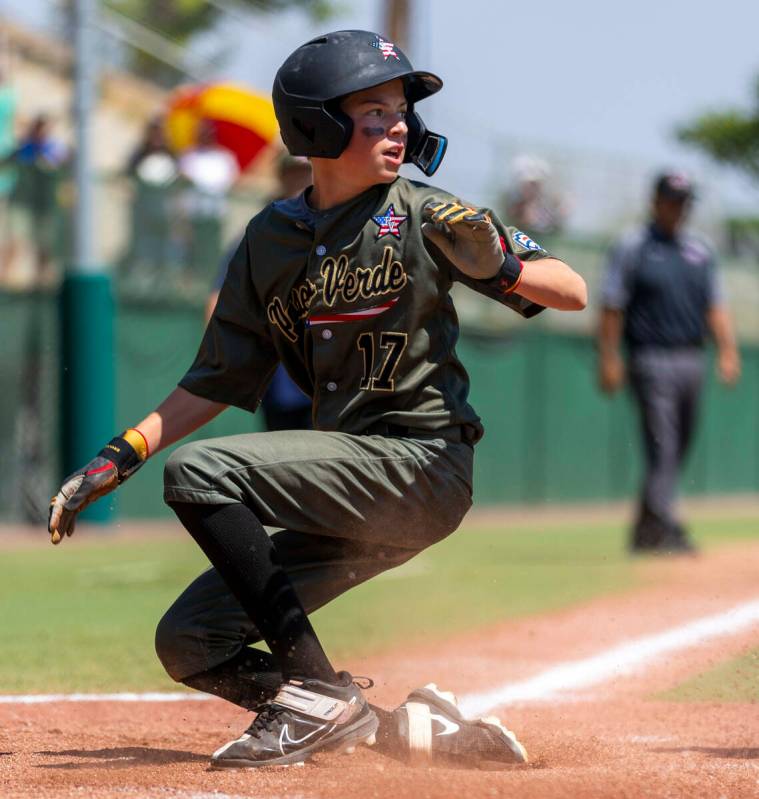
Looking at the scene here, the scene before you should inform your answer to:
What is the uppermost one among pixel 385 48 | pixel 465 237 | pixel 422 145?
pixel 385 48

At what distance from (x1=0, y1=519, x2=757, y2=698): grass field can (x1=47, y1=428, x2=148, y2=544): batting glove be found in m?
1.56

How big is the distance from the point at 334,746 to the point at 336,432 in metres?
0.82

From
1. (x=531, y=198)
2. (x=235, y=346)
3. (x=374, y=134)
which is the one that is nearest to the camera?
(x=374, y=134)

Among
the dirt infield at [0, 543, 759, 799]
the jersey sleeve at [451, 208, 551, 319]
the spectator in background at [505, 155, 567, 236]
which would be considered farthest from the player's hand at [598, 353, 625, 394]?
the jersey sleeve at [451, 208, 551, 319]

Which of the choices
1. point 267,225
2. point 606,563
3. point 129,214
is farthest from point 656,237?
point 267,225

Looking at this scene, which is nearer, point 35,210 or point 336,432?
point 336,432

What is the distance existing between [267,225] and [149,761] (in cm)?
149

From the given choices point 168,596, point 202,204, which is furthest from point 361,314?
point 202,204

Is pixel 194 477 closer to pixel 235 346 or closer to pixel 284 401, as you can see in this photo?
pixel 235 346

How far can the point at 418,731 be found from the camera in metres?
4.16

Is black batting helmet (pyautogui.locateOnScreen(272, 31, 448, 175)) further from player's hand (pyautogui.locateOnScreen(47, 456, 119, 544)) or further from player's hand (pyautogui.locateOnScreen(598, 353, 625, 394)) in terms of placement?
player's hand (pyautogui.locateOnScreen(598, 353, 625, 394))

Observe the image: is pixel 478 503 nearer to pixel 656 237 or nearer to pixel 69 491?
pixel 656 237

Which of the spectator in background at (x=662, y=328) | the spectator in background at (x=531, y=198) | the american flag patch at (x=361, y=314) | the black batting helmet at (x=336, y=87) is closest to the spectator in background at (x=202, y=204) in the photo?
the spectator in background at (x=531, y=198)

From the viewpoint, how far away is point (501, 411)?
1706 centimetres
